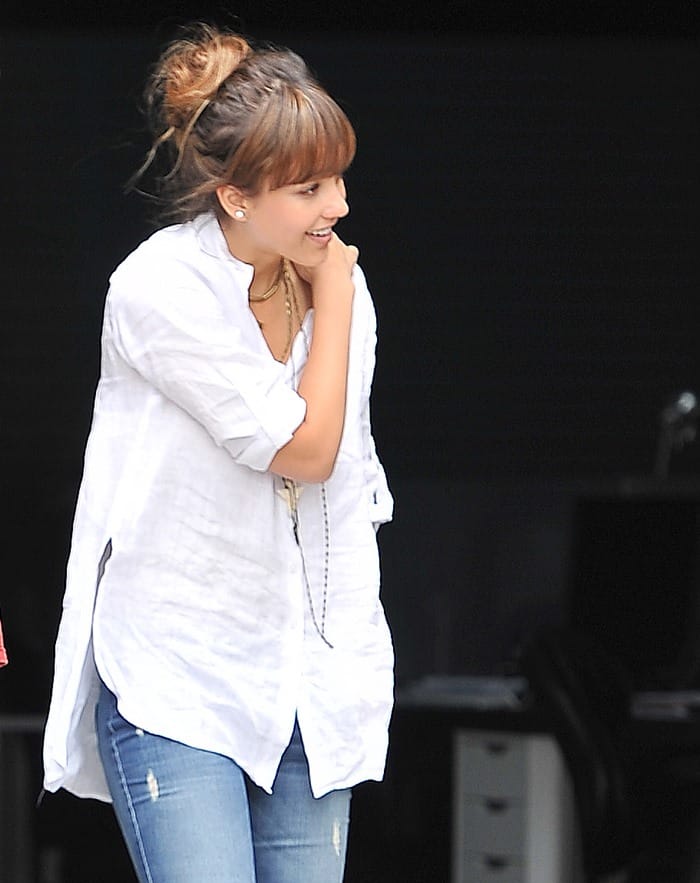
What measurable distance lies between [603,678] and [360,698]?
6.74ft

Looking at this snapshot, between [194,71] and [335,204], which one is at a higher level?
[194,71]

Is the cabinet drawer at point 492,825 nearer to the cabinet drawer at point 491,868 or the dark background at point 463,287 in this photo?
the cabinet drawer at point 491,868

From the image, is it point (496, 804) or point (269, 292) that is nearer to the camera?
point (269, 292)

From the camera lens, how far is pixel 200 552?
76.4 inches

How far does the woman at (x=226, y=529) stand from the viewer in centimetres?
191

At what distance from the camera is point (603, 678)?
399 cm

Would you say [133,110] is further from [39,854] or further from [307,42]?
[39,854]

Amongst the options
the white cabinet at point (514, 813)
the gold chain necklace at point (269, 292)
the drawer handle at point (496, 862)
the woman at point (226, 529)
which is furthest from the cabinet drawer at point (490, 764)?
the gold chain necklace at point (269, 292)

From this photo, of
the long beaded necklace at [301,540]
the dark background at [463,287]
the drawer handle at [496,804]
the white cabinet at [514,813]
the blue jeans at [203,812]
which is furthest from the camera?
the dark background at [463,287]

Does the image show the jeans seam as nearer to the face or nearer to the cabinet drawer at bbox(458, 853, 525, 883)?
the face

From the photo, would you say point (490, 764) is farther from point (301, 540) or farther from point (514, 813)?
point (301, 540)

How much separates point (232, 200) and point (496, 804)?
108 inches

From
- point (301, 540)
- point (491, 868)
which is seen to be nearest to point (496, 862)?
point (491, 868)

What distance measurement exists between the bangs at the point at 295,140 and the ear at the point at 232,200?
0.06 feet
